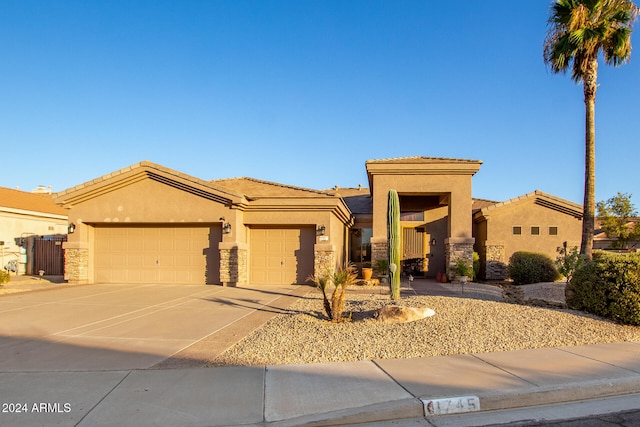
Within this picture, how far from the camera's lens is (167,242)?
56.2 feet

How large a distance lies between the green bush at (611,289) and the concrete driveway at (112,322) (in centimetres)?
761

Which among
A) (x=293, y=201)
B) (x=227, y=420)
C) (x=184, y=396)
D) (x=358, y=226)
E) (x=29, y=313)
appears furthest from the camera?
(x=358, y=226)

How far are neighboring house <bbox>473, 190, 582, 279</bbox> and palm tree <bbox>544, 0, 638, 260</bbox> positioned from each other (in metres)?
6.02

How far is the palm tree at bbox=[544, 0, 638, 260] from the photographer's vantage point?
13.9 meters

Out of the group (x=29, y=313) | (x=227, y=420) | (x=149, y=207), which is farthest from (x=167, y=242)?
(x=227, y=420)

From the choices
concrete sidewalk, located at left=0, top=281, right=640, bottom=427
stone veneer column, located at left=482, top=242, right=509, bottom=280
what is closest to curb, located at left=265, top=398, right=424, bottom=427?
concrete sidewalk, located at left=0, top=281, right=640, bottom=427

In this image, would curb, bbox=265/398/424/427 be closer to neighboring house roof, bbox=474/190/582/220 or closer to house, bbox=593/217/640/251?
neighboring house roof, bbox=474/190/582/220

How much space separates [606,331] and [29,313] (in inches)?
516

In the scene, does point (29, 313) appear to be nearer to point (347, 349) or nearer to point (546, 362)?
point (347, 349)

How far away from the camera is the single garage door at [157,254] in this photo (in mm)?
16875

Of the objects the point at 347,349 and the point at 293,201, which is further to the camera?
the point at 293,201

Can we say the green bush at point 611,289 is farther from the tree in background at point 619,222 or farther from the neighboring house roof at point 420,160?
the tree in background at point 619,222

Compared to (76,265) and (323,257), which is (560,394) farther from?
(76,265)

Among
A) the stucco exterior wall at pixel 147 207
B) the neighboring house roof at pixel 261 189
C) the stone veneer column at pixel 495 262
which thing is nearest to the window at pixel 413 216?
the stone veneer column at pixel 495 262
